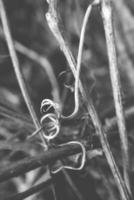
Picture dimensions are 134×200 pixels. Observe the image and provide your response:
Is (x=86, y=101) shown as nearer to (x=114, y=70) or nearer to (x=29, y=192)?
(x=114, y=70)

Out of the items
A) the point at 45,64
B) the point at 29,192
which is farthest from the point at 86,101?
the point at 45,64

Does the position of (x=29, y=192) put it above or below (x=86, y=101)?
below

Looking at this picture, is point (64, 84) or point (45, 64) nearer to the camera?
point (64, 84)

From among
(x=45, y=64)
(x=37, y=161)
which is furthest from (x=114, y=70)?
(x=45, y=64)

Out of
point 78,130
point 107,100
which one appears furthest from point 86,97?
point 107,100

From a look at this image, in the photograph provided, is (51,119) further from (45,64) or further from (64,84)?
(45,64)

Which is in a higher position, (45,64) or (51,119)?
(51,119)

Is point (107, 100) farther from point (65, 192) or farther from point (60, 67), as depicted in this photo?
point (65, 192)

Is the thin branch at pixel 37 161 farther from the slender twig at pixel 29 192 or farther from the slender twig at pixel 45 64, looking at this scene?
the slender twig at pixel 45 64

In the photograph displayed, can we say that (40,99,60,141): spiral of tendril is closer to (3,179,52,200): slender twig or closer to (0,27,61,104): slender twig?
(3,179,52,200): slender twig

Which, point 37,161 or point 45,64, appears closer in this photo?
point 37,161
